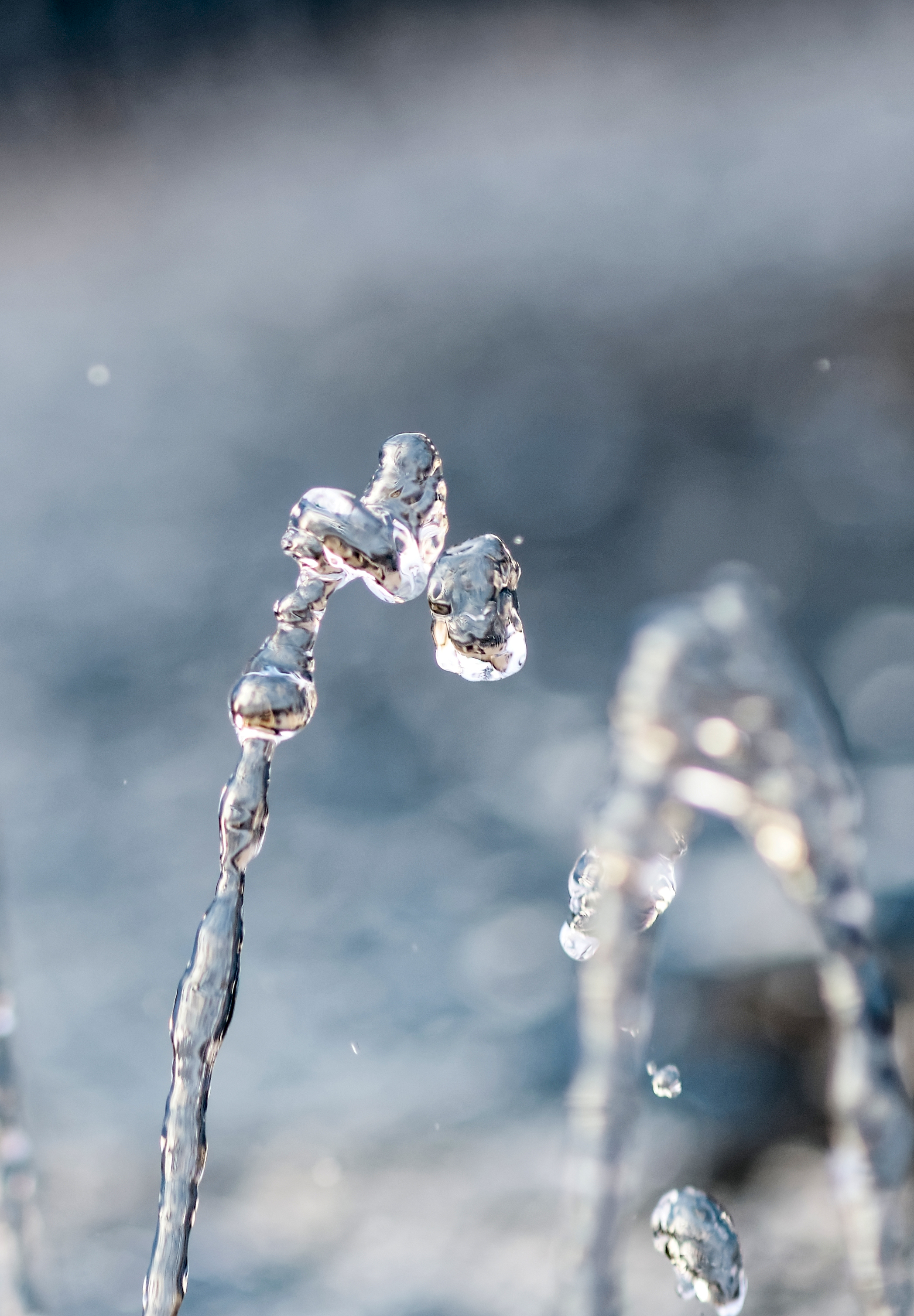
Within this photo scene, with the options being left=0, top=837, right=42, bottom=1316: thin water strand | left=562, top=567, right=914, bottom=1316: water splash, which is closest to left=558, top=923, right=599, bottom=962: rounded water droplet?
left=562, top=567, right=914, bottom=1316: water splash

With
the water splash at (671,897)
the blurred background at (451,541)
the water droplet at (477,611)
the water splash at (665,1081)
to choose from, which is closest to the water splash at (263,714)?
the water droplet at (477,611)

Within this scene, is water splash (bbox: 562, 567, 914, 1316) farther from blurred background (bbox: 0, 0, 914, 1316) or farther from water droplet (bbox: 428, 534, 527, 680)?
water droplet (bbox: 428, 534, 527, 680)

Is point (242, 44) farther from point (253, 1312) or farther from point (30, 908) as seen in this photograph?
point (253, 1312)

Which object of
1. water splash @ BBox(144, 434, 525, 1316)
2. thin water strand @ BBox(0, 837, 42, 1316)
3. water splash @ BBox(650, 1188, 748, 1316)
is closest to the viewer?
water splash @ BBox(144, 434, 525, 1316)

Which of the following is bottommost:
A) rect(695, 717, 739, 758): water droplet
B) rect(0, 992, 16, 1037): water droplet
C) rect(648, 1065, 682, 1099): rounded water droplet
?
rect(648, 1065, 682, 1099): rounded water droplet

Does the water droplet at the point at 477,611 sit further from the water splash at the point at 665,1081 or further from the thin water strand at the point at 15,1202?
the thin water strand at the point at 15,1202
